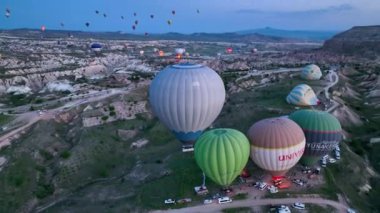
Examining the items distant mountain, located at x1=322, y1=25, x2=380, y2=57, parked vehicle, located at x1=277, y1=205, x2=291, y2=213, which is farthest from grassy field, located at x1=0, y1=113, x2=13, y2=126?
distant mountain, located at x1=322, y1=25, x2=380, y2=57

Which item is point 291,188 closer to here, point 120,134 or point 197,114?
point 197,114

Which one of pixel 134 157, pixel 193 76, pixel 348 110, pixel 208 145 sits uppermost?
pixel 193 76

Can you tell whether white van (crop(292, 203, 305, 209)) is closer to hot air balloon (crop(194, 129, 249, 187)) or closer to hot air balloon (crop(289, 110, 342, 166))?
hot air balloon (crop(194, 129, 249, 187))

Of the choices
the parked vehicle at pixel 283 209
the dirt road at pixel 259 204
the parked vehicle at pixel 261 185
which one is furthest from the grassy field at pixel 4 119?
the parked vehicle at pixel 283 209

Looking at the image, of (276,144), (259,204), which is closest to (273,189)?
(259,204)

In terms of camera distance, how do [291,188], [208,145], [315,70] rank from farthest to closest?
[315,70] → [291,188] → [208,145]

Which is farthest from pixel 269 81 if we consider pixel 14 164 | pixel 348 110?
pixel 14 164
